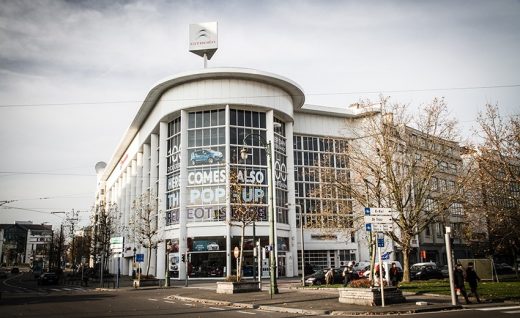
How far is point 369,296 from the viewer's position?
57.2 feet

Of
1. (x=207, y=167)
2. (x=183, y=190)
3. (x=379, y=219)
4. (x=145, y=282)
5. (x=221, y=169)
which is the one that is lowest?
(x=145, y=282)

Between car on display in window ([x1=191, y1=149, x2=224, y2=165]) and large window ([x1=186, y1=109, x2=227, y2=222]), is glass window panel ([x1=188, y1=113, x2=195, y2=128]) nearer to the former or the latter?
large window ([x1=186, y1=109, x2=227, y2=222])

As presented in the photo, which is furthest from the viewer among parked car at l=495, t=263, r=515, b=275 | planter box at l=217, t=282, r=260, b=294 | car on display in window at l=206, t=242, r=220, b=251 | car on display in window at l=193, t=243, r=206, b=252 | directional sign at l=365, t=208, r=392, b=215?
car on display in window at l=193, t=243, r=206, b=252

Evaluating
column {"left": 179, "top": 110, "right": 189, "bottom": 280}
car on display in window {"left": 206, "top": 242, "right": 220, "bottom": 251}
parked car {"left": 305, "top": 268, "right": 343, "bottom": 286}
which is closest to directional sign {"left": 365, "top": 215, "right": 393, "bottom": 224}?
parked car {"left": 305, "top": 268, "right": 343, "bottom": 286}

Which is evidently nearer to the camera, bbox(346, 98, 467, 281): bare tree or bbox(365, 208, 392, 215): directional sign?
bbox(365, 208, 392, 215): directional sign

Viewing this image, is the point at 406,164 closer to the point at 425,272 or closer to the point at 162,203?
the point at 425,272

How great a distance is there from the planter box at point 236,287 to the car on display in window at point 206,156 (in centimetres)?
2510

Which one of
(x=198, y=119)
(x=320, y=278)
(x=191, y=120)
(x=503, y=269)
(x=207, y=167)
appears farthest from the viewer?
(x=191, y=120)

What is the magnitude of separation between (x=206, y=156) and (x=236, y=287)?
2688 centimetres

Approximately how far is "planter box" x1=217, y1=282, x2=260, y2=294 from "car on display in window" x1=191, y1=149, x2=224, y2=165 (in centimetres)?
2510

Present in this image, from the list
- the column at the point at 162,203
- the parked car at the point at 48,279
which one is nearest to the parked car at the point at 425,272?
the column at the point at 162,203

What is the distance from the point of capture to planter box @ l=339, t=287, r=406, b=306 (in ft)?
57.1

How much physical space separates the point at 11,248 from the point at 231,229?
437 ft

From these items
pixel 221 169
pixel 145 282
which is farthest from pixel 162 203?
pixel 145 282
